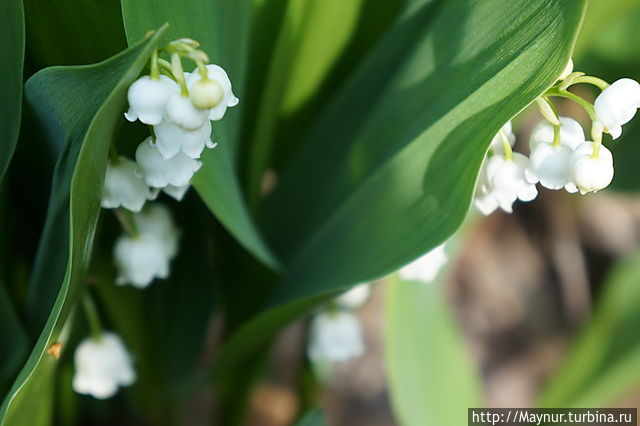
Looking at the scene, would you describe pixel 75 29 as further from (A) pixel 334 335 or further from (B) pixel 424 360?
(B) pixel 424 360

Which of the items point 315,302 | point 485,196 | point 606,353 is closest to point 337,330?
point 315,302

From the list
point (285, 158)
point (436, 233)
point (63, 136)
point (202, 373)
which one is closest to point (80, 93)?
point (63, 136)

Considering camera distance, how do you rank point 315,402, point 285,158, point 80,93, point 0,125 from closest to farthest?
1. point 80,93
2. point 0,125
3. point 285,158
4. point 315,402

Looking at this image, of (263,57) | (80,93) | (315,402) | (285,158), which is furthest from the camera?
(315,402)

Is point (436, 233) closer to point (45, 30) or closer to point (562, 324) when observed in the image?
point (45, 30)

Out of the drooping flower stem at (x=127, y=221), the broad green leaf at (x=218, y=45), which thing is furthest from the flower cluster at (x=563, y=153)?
the drooping flower stem at (x=127, y=221)

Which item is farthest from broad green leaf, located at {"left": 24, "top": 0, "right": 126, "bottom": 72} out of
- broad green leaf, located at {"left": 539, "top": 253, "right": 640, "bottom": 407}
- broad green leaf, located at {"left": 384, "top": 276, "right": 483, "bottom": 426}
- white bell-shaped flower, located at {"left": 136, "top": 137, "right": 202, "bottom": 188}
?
broad green leaf, located at {"left": 539, "top": 253, "right": 640, "bottom": 407}
